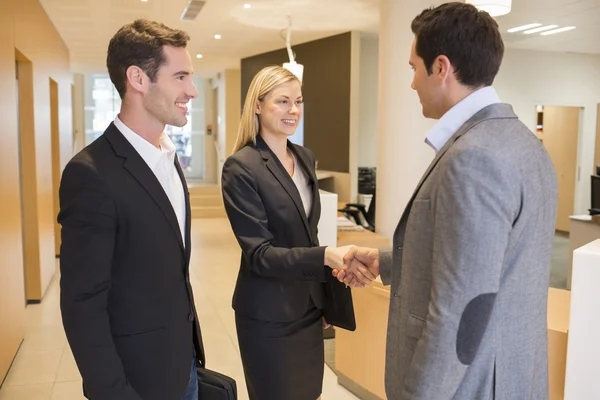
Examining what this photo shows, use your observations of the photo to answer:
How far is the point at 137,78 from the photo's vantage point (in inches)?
64.5

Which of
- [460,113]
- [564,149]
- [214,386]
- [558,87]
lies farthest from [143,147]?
[564,149]

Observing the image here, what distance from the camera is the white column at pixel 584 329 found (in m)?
1.93

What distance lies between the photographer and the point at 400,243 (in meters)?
1.53

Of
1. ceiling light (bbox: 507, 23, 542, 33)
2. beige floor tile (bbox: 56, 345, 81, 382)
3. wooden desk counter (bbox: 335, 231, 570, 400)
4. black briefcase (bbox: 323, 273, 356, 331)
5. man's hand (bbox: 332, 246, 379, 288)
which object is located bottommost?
beige floor tile (bbox: 56, 345, 81, 382)

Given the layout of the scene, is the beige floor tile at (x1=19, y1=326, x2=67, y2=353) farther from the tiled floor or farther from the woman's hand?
the woman's hand

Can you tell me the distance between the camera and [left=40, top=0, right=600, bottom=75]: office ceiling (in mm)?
7293

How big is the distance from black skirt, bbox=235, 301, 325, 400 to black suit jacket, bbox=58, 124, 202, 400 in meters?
0.50

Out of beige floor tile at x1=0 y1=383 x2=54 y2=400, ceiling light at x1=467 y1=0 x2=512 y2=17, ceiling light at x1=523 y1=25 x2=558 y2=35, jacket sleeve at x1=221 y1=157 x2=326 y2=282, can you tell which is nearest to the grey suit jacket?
jacket sleeve at x1=221 y1=157 x2=326 y2=282

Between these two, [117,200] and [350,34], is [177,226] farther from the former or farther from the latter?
[350,34]

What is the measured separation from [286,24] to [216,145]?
342 inches

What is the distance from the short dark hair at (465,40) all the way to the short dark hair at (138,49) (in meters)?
0.73

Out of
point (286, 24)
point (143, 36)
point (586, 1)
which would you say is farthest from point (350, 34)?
point (143, 36)

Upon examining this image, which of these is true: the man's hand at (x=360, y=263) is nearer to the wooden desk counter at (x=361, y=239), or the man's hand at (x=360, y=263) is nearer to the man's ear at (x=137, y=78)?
the man's ear at (x=137, y=78)

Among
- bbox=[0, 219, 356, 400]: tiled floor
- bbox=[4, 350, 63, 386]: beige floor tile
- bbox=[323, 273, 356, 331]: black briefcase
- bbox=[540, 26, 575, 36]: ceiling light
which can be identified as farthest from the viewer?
bbox=[540, 26, 575, 36]: ceiling light
